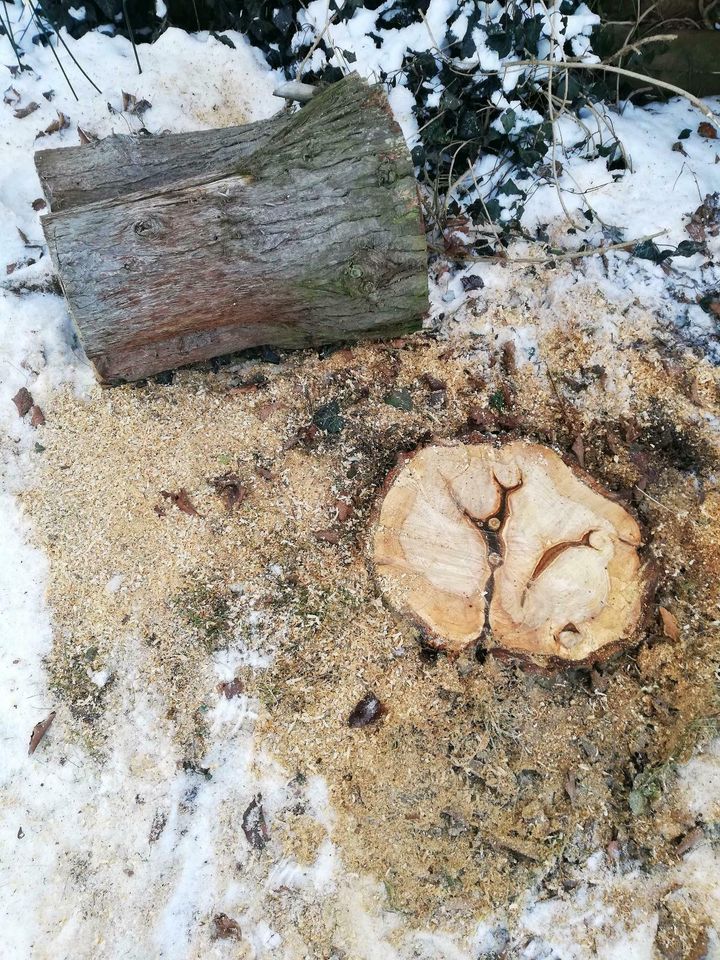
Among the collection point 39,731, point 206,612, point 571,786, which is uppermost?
point 206,612

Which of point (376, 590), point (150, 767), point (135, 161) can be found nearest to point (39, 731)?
point (150, 767)

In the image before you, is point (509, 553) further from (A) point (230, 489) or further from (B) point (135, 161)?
(B) point (135, 161)

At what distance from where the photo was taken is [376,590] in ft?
6.90

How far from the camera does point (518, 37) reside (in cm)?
229

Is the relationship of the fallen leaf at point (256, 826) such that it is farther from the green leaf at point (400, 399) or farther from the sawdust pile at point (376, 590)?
the green leaf at point (400, 399)

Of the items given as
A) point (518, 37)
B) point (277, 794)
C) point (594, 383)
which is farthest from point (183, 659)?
point (518, 37)

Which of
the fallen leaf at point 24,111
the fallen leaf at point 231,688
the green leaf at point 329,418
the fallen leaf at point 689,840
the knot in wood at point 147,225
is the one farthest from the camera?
the fallen leaf at point 24,111

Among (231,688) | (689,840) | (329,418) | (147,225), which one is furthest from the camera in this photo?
(329,418)

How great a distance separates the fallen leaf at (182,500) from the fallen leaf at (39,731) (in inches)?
33.8

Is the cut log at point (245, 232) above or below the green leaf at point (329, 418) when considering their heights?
above

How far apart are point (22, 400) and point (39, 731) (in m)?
1.20

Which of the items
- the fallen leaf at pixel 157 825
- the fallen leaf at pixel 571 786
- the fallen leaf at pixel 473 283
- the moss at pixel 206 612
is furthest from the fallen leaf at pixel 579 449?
the fallen leaf at pixel 157 825

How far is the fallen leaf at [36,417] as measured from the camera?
2365 millimetres

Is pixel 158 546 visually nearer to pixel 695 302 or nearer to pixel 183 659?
pixel 183 659
